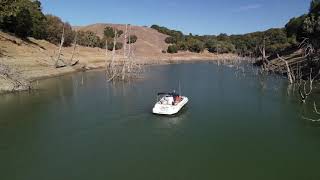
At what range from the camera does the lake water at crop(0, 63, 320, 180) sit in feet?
82.8

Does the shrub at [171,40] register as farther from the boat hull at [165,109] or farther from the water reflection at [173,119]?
the boat hull at [165,109]

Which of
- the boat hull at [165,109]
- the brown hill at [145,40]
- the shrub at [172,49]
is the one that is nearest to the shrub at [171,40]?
the brown hill at [145,40]

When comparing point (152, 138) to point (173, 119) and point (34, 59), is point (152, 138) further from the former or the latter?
point (34, 59)

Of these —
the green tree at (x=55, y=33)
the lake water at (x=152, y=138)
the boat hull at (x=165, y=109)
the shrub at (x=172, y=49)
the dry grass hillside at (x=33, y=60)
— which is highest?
the green tree at (x=55, y=33)

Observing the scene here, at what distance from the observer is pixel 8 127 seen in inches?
1422

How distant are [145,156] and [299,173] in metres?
10.0

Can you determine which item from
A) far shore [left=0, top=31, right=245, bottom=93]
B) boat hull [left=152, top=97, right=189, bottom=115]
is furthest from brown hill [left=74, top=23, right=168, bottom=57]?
boat hull [left=152, top=97, right=189, bottom=115]

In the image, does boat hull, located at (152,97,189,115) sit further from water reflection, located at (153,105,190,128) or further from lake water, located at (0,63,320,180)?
lake water, located at (0,63,320,180)

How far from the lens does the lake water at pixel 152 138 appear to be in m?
25.2

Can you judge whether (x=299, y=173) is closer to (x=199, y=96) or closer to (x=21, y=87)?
(x=199, y=96)

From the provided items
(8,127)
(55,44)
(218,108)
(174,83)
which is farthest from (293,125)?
(55,44)

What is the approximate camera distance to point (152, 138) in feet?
106

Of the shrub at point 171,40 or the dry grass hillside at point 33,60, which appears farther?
the shrub at point 171,40

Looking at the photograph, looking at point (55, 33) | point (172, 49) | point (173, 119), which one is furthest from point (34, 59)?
point (172, 49)
